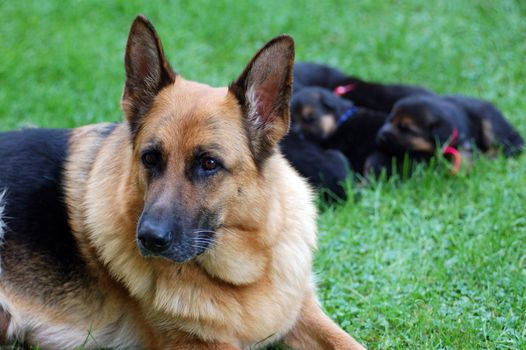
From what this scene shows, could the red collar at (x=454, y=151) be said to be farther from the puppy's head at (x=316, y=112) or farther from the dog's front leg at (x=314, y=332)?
the dog's front leg at (x=314, y=332)

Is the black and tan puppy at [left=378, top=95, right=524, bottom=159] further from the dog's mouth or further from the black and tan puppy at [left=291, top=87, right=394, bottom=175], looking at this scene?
the dog's mouth

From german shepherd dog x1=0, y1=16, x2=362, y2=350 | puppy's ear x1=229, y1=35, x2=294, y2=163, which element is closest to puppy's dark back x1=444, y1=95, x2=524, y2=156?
german shepherd dog x1=0, y1=16, x2=362, y2=350

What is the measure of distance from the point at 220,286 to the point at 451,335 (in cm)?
141

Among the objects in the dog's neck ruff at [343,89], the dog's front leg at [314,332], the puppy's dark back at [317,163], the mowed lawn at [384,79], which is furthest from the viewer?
the dog's neck ruff at [343,89]

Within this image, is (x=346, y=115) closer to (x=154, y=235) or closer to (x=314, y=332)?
(x=314, y=332)

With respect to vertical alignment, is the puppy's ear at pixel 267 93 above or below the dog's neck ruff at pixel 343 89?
above

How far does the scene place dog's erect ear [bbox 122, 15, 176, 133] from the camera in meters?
3.61

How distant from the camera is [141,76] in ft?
12.1

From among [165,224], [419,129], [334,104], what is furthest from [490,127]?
[165,224]

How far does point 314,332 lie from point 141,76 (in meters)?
1.79

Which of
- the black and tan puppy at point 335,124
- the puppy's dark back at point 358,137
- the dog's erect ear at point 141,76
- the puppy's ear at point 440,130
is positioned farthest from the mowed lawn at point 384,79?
the dog's erect ear at point 141,76

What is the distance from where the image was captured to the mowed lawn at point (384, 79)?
4301 millimetres

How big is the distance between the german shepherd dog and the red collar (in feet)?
7.85

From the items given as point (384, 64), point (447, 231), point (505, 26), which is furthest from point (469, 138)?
point (505, 26)
